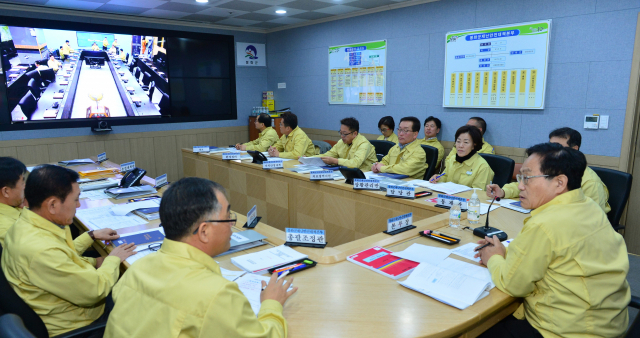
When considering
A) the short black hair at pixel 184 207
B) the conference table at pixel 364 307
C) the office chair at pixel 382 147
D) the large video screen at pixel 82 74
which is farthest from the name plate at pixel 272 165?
the large video screen at pixel 82 74

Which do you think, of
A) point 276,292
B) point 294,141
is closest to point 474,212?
point 276,292

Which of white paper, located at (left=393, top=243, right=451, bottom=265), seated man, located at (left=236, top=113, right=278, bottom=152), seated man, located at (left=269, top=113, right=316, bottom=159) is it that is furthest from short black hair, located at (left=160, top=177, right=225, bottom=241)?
seated man, located at (left=236, top=113, right=278, bottom=152)

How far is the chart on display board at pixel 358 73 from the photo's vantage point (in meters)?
5.33

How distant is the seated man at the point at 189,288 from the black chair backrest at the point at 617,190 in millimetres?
2407

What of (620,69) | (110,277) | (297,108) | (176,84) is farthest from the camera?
(297,108)

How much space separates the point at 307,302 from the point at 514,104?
11.9 feet

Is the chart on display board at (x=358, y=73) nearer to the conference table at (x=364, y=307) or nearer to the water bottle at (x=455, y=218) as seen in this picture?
the water bottle at (x=455, y=218)

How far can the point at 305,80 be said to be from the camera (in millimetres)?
6441

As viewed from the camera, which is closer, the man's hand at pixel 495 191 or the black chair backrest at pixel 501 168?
the man's hand at pixel 495 191

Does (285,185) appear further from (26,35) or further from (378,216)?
(26,35)

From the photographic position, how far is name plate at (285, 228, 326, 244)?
1805mm

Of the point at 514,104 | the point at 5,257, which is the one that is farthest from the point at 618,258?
the point at 514,104

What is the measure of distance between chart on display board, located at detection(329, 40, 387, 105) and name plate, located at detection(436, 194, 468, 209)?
3105 mm

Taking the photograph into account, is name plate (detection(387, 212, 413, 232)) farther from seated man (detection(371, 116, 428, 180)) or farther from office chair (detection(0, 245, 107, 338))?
seated man (detection(371, 116, 428, 180))
